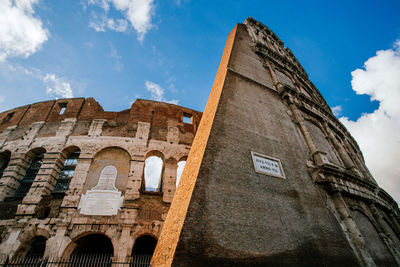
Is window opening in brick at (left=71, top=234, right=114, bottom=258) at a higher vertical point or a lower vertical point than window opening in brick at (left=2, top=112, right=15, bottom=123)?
lower

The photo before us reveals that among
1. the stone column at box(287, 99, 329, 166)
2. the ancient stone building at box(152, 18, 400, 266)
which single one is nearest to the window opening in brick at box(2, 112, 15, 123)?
the ancient stone building at box(152, 18, 400, 266)

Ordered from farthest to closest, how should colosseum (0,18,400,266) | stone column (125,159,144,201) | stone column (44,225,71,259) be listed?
stone column (125,159,144,201)
stone column (44,225,71,259)
colosseum (0,18,400,266)

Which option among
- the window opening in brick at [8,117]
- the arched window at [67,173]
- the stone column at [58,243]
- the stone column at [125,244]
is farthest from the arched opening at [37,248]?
the window opening in brick at [8,117]

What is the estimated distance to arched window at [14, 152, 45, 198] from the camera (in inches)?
388

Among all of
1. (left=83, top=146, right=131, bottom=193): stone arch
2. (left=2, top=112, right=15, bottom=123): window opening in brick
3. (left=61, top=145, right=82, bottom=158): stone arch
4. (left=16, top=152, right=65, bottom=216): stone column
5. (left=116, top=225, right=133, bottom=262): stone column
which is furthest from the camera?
(left=2, top=112, right=15, bottom=123): window opening in brick

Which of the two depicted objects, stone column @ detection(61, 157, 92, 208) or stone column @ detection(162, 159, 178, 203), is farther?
stone column @ detection(162, 159, 178, 203)

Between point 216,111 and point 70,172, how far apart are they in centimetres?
912

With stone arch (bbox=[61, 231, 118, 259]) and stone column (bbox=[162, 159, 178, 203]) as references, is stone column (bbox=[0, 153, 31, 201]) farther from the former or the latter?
stone column (bbox=[162, 159, 178, 203])

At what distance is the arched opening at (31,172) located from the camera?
9880mm

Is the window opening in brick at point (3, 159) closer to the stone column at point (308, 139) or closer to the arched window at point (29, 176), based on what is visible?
the arched window at point (29, 176)

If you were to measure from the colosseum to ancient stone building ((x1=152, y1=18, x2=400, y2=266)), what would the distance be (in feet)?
0.12

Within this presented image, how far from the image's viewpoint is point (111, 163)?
10.3 m

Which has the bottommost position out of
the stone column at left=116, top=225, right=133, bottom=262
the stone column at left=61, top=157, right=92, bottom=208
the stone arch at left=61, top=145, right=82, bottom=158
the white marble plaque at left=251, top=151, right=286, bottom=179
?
the stone column at left=116, top=225, right=133, bottom=262

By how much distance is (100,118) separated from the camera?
11.9 meters
